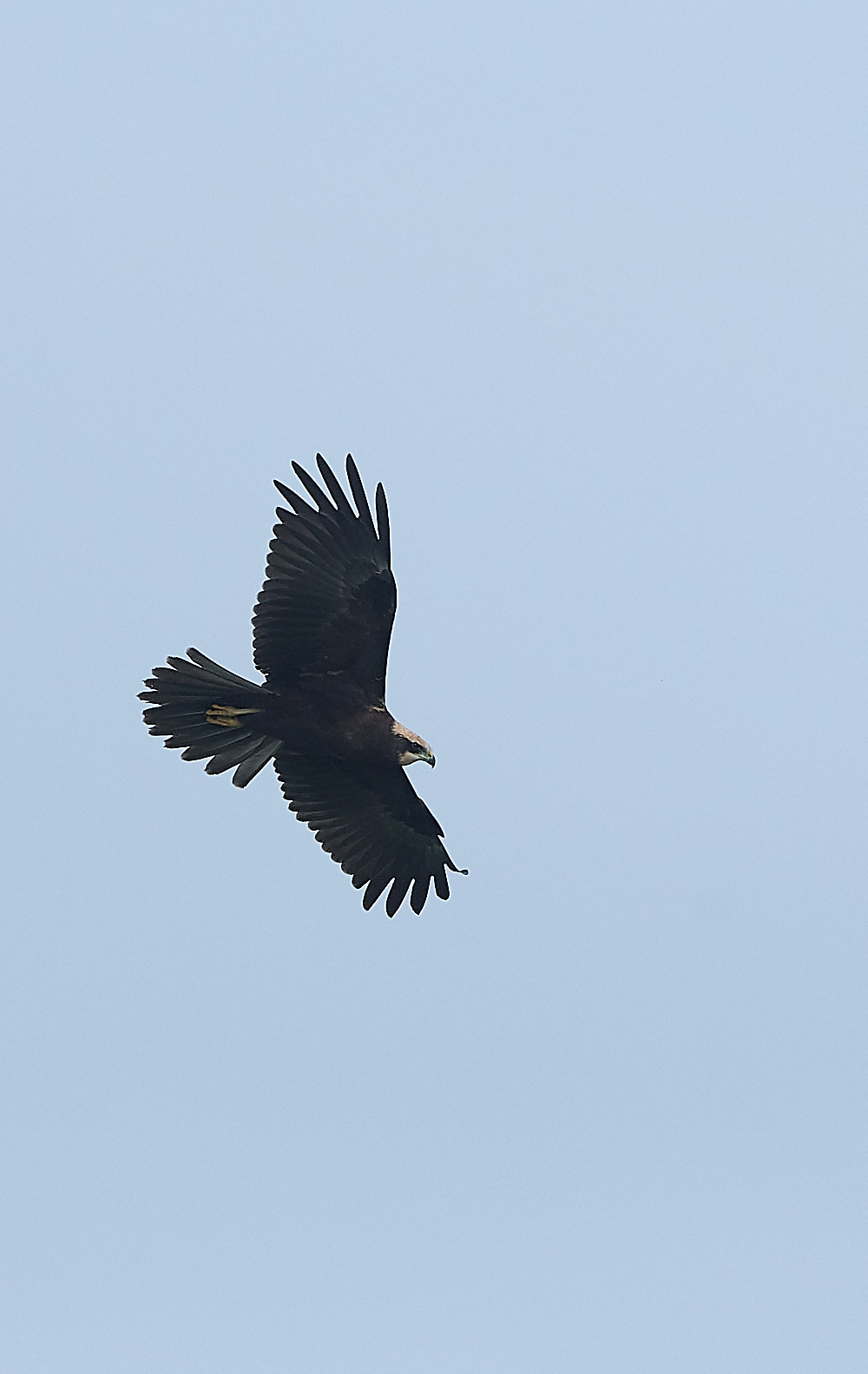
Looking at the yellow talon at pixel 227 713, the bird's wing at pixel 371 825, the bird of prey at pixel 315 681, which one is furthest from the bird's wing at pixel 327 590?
the bird's wing at pixel 371 825

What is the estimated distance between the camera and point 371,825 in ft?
60.5

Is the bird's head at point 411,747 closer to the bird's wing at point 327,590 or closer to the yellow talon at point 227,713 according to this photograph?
the bird's wing at point 327,590

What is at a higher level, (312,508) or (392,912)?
(312,508)

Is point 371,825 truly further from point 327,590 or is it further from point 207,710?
point 327,590

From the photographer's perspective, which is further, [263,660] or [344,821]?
[344,821]

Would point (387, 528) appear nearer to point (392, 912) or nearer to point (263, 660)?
point (263, 660)

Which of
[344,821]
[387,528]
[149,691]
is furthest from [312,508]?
[344,821]

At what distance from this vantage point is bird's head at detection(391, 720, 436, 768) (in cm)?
1714

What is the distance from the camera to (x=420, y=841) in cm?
1852

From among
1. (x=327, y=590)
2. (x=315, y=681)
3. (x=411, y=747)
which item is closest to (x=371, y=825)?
(x=411, y=747)

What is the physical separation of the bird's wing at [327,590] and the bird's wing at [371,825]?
4.42 feet

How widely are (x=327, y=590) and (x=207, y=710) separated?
4.85ft

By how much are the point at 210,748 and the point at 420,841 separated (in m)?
2.27

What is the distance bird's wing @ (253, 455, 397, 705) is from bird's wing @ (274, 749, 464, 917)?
1347 mm
